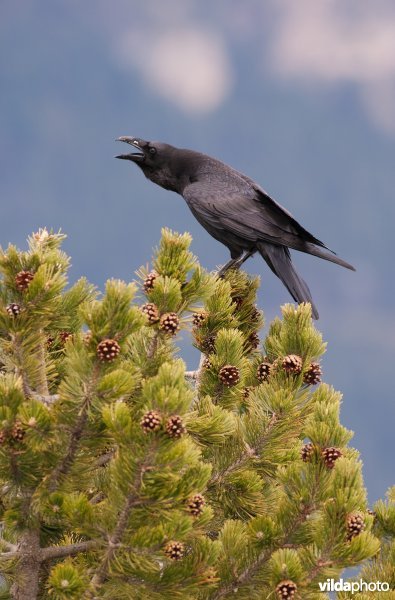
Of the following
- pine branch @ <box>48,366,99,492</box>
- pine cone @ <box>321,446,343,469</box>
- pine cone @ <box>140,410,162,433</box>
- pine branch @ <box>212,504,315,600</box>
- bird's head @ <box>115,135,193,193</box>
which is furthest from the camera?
bird's head @ <box>115,135,193,193</box>

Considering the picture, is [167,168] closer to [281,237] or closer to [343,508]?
[281,237]

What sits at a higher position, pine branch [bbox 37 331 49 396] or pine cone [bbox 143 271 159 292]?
pine cone [bbox 143 271 159 292]

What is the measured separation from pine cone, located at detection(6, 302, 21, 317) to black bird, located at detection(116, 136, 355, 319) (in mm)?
3354

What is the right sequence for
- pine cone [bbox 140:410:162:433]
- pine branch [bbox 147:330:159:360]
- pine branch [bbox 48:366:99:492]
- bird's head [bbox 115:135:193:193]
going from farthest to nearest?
bird's head [bbox 115:135:193:193] → pine branch [bbox 147:330:159:360] → pine branch [bbox 48:366:99:492] → pine cone [bbox 140:410:162:433]

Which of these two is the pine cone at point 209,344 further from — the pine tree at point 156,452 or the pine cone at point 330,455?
the pine cone at point 330,455

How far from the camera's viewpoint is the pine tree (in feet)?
11.8

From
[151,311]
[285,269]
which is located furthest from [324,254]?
[151,311]

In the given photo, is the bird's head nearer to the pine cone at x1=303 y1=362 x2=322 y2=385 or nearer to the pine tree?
the pine tree

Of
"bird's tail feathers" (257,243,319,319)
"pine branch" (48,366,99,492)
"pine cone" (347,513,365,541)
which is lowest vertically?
"pine cone" (347,513,365,541)

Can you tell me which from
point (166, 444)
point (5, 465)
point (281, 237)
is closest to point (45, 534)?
point (5, 465)

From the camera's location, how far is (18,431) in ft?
12.8

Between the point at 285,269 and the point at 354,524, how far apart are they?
3537 millimetres

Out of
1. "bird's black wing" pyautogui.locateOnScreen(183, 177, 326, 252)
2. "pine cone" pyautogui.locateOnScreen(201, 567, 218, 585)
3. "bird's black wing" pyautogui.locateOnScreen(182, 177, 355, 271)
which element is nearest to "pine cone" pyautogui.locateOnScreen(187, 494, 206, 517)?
"pine cone" pyautogui.locateOnScreen(201, 567, 218, 585)

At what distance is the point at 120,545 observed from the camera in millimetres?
3859
